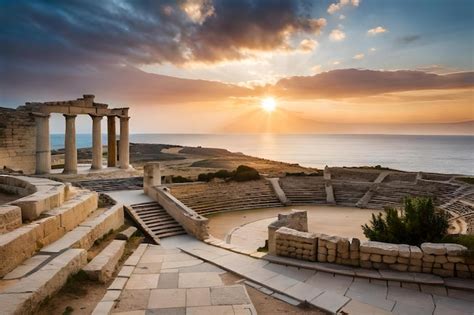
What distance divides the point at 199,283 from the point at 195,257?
2.55m

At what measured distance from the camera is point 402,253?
8.02 metres

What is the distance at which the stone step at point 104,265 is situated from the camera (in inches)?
293

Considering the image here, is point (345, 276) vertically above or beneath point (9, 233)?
beneath

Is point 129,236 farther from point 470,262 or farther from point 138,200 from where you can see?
point 470,262

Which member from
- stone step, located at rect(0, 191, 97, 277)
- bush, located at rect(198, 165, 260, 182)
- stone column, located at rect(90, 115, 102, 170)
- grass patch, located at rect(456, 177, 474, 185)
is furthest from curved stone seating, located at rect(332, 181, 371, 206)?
stone step, located at rect(0, 191, 97, 277)

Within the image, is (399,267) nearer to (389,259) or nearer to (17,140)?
(389,259)

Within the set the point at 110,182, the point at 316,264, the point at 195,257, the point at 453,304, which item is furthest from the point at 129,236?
the point at 110,182

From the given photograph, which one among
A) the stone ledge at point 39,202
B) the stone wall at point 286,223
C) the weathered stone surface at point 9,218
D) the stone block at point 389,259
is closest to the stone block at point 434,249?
the stone block at point 389,259

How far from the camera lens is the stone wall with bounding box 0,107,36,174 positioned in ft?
74.1

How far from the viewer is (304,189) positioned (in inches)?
1089

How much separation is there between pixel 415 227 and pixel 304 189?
18.5m

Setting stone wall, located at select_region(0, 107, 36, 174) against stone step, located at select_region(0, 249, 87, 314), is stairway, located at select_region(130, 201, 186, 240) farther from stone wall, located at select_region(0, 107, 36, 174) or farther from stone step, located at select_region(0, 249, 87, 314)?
stone wall, located at select_region(0, 107, 36, 174)

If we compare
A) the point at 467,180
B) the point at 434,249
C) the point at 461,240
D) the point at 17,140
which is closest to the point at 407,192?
the point at 467,180

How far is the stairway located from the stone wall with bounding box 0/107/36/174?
11369mm
